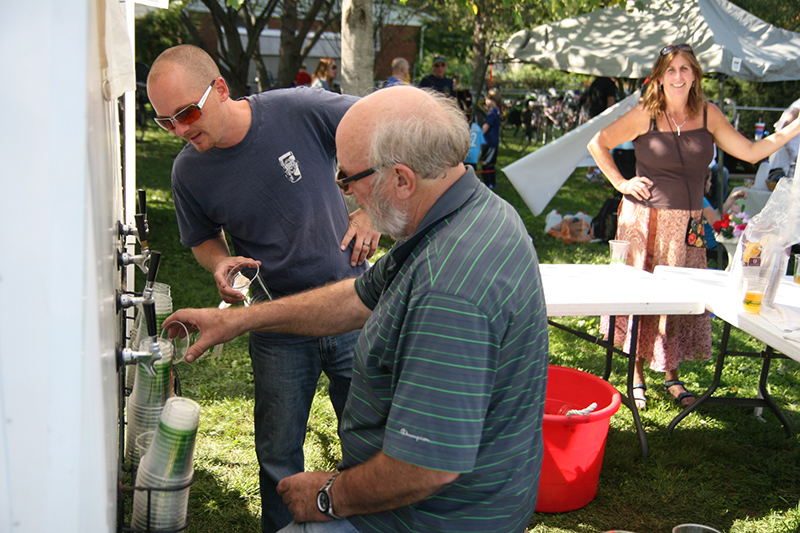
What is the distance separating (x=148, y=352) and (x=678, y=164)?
3521 mm

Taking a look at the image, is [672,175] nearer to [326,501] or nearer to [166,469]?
[326,501]

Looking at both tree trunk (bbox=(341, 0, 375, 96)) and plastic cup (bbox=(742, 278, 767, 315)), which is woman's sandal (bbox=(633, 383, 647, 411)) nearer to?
plastic cup (bbox=(742, 278, 767, 315))

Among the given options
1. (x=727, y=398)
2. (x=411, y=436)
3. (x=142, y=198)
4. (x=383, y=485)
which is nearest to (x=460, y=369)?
(x=411, y=436)

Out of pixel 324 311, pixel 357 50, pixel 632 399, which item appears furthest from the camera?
pixel 357 50

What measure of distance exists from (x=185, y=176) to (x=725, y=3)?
10.1 m

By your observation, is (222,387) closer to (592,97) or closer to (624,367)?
(624,367)

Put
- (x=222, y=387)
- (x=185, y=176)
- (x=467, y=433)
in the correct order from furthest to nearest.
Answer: (x=222, y=387) < (x=185, y=176) < (x=467, y=433)

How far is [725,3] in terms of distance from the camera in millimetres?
9906

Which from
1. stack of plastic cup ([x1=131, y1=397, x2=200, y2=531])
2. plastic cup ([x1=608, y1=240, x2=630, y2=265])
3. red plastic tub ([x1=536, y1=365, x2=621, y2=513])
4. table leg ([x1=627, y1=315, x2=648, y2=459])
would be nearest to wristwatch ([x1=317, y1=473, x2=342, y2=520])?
stack of plastic cup ([x1=131, y1=397, x2=200, y2=531])

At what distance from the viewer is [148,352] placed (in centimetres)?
132

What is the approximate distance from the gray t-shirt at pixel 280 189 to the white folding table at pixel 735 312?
1735 millimetres

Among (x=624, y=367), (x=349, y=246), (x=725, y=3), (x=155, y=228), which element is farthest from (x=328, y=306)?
(x=725, y=3)

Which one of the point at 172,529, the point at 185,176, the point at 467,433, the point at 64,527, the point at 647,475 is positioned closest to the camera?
the point at 64,527

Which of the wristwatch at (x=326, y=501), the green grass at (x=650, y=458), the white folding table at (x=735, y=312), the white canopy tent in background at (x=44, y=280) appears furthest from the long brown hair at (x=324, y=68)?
the white canopy tent in background at (x=44, y=280)
